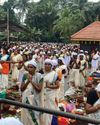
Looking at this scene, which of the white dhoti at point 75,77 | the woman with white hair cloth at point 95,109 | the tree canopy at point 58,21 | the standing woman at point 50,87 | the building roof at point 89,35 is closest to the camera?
the woman with white hair cloth at point 95,109

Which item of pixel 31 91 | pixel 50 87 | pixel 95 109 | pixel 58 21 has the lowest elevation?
pixel 58 21

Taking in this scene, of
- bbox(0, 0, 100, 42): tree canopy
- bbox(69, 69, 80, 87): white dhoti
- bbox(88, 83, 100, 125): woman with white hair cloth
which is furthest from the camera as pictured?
bbox(0, 0, 100, 42): tree canopy

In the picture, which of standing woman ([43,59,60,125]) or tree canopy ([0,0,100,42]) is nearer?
standing woman ([43,59,60,125])

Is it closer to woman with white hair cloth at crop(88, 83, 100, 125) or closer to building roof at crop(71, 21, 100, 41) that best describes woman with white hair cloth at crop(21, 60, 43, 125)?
woman with white hair cloth at crop(88, 83, 100, 125)

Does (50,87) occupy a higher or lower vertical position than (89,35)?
higher

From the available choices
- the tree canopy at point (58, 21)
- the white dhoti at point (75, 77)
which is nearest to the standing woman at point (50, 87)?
the white dhoti at point (75, 77)

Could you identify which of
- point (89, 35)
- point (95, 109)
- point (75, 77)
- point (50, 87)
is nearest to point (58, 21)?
point (89, 35)

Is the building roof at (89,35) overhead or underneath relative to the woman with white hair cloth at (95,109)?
underneath

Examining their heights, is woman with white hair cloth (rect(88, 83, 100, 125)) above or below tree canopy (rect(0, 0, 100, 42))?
above

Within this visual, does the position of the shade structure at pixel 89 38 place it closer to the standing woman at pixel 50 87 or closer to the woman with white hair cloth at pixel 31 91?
the standing woman at pixel 50 87

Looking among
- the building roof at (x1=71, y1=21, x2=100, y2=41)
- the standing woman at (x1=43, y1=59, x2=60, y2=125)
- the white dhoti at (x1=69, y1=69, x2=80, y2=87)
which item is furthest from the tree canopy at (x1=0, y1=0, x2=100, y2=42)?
the standing woman at (x1=43, y1=59, x2=60, y2=125)

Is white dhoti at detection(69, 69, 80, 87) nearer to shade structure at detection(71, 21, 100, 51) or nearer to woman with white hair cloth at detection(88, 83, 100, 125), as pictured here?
woman with white hair cloth at detection(88, 83, 100, 125)

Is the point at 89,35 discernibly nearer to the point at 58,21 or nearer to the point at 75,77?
the point at 75,77

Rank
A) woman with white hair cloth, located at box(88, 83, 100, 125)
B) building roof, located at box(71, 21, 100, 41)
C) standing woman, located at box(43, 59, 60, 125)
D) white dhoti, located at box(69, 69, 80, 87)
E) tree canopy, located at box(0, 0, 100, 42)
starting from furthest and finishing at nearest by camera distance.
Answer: tree canopy, located at box(0, 0, 100, 42) < building roof, located at box(71, 21, 100, 41) < white dhoti, located at box(69, 69, 80, 87) < standing woman, located at box(43, 59, 60, 125) < woman with white hair cloth, located at box(88, 83, 100, 125)
